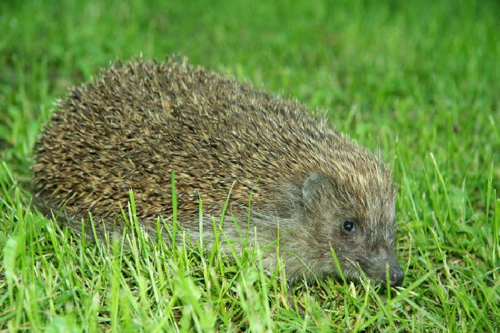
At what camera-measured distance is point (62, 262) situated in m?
3.50

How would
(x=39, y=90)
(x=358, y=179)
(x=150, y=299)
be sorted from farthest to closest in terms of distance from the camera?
1. (x=39, y=90)
2. (x=358, y=179)
3. (x=150, y=299)

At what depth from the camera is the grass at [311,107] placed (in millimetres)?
3232

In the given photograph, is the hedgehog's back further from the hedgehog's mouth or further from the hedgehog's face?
the hedgehog's mouth

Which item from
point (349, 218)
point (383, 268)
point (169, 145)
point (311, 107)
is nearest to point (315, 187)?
point (349, 218)

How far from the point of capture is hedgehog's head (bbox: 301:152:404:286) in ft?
12.5

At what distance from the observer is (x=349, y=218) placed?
3863 millimetres

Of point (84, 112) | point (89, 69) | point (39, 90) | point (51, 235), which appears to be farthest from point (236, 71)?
point (51, 235)

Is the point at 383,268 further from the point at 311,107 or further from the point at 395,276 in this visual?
the point at 311,107

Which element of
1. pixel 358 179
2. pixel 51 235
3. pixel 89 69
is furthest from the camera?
pixel 89 69

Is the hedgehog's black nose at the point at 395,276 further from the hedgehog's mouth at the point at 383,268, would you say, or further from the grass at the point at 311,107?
the grass at the point at 311,107

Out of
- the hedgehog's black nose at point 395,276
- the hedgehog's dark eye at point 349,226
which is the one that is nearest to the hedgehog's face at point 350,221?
the hedgehog's dark eye at point 349,226

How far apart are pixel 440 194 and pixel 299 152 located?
1.38 meters

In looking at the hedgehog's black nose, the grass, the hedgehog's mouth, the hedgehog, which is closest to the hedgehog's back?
the hedgehog

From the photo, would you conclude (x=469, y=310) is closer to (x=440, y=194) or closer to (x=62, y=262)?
(x=440, y=194)
